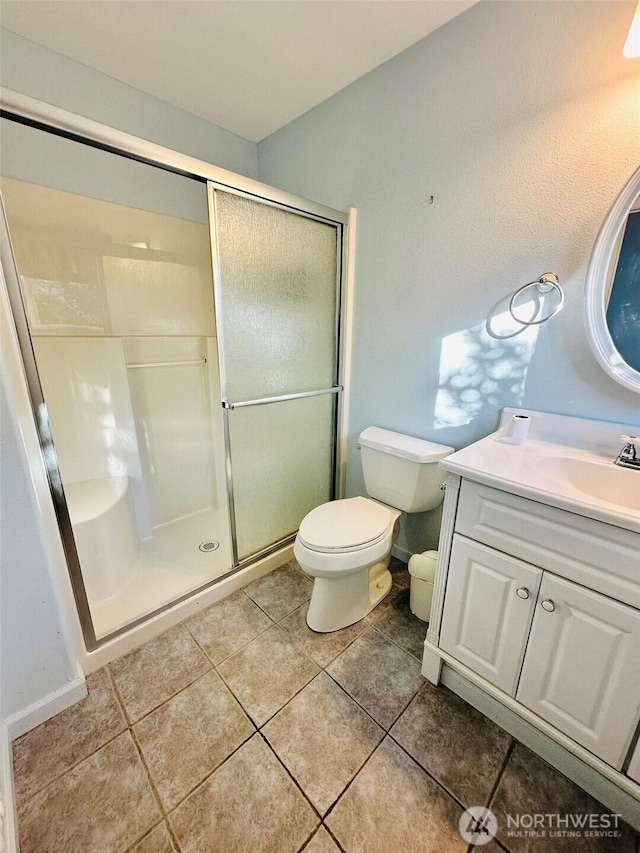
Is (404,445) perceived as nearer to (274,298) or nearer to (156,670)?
(274,298)

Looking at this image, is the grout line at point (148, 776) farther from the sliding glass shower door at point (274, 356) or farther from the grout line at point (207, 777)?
the sliding glass shower door at point (274, 356)

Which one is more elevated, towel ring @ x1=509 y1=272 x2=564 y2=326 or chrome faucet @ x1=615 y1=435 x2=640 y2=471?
towel ring @ x1=509 y1=272 x2=564 y2=326

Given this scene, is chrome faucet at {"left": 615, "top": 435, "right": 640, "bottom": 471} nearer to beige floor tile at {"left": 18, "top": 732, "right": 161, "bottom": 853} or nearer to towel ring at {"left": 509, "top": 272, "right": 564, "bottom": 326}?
towel ring at {"left": 509, "top": 272, "right": 564, "bottom": 326}

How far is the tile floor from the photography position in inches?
35.3

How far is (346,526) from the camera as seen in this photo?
4.79 ft

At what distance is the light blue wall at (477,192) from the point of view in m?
1.08

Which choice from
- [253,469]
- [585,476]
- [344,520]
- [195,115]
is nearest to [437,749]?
[344,520]

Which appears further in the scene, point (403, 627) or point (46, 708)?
point (403, 627)

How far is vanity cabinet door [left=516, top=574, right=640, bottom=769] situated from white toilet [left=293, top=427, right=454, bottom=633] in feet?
2.03

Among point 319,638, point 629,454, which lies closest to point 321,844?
point 319,638

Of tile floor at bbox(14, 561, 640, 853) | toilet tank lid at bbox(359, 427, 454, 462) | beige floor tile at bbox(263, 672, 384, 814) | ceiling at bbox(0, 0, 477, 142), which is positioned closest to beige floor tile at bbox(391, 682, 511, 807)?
tile floor at bbox(14, 561, 640, 853)

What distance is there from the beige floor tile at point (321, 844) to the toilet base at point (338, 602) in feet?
2.04

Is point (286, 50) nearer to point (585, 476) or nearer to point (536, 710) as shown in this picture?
point (585, 476)

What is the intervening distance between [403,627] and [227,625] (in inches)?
31.0
